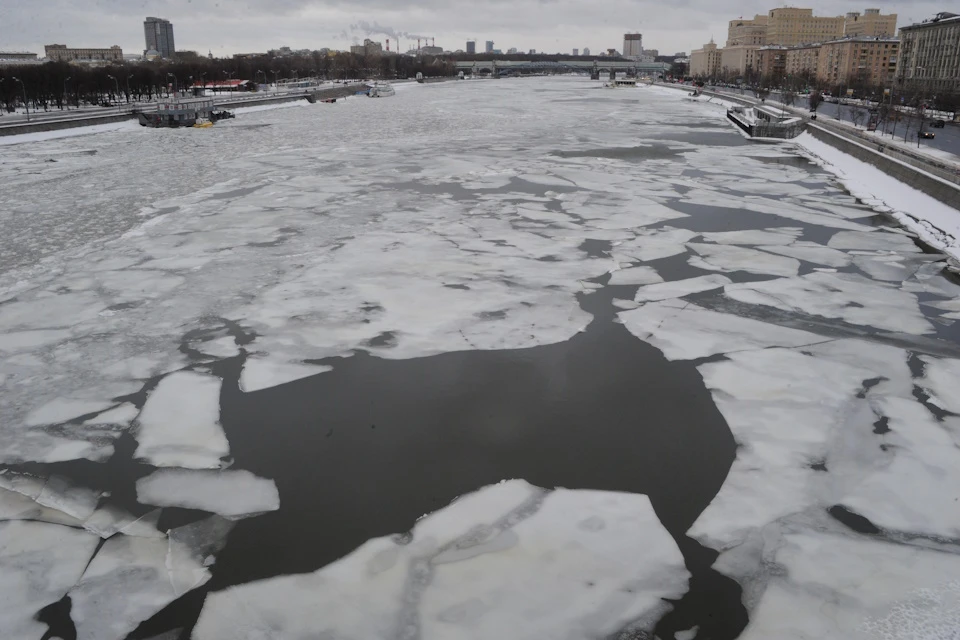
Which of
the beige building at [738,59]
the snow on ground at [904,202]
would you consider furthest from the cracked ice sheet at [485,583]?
the beige building at [738,59]

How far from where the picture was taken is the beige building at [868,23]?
397 ft

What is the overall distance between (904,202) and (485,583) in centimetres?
1221

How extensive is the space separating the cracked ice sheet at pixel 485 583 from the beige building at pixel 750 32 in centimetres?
15266

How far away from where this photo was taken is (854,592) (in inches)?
128

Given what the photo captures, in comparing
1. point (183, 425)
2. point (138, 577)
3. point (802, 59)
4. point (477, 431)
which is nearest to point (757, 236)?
point (477, 431)

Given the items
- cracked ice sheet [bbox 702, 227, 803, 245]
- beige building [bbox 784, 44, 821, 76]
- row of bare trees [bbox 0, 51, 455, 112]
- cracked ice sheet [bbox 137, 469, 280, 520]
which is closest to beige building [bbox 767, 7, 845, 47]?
beige building [bbox 784, 44, 821, 76]

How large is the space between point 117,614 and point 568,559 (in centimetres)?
198

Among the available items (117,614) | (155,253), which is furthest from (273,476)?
(155,253)

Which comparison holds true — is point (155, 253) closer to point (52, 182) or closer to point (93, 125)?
point (52, 182)

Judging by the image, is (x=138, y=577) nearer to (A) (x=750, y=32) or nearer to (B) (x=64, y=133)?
(B) (x=64, y=133)

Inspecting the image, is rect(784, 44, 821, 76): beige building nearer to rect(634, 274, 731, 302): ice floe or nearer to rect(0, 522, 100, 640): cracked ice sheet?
rect(634, 274, 731, 302): ice floe

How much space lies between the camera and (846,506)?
387cm

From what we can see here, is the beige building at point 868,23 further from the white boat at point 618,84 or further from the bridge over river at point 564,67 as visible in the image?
the white boat at point 618,84

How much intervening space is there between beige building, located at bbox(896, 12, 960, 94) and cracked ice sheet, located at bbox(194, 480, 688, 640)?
62.9 m
